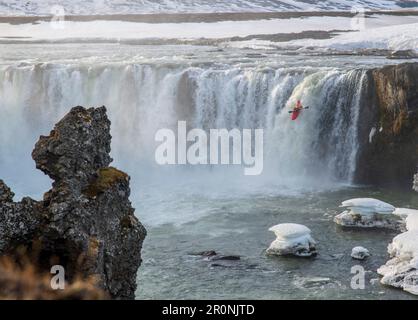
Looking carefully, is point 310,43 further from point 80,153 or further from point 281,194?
point 80,153

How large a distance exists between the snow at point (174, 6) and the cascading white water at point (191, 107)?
95488 mm

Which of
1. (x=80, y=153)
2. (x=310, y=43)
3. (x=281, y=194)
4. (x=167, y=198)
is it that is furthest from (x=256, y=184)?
(x=310, y=43)

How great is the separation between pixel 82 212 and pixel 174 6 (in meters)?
140

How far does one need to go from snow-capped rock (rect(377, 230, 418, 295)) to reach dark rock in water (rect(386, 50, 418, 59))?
27.8 metres

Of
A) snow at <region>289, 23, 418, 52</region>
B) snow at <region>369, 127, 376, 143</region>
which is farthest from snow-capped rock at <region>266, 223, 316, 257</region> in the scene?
snow at <region>289, 23, 418, 52</region>

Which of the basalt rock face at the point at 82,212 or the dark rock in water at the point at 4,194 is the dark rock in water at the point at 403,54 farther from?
the dark rock in water at the point at 4,194

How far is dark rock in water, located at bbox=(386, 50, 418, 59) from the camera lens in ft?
155

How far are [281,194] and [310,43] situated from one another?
3243 centimetres

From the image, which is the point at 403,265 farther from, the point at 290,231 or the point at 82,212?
the point at 82,212

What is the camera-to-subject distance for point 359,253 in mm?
20969

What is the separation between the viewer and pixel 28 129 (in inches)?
1625

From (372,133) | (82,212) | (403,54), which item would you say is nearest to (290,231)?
(82,212)

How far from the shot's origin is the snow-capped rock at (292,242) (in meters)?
21.4

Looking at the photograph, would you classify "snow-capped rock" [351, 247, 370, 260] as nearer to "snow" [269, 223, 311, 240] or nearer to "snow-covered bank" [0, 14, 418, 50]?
"snow" [269, 223, 311, 240]
